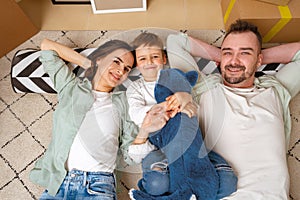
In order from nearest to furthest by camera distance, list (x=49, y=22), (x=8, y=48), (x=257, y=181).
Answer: (x=257, y=181) → (x=8, y=48) → (x=49, y=22)

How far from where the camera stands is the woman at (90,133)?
121 centimetres

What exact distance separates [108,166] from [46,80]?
0.46 meters

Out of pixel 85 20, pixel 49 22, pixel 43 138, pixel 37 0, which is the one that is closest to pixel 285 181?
pixel 43 138

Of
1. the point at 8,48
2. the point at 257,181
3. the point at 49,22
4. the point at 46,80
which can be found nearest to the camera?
the point at 257,181

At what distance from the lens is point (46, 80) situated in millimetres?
1454

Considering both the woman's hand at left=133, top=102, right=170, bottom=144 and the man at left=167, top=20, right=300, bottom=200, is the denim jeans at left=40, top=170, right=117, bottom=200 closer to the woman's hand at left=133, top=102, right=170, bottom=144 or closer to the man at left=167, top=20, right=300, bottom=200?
the woman's hand at left=133, top=102, right=170, bottom=144

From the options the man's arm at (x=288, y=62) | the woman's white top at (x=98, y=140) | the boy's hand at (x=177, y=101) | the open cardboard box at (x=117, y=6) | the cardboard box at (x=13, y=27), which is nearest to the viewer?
the boy's hand at (x=177, y=101)

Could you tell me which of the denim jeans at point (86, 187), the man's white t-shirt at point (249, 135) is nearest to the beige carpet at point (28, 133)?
the denim jeans at point (86, 187)

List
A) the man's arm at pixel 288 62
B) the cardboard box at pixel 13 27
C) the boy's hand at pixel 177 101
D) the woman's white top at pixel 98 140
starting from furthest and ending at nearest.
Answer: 1. the cardboard box at pixel 13 27
2. the man's arm at pixel 288 62
3. the woman's white top at pixel 98 140
4. the boy's hand at pixel 177 101

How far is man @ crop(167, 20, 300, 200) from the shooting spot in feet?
3.84

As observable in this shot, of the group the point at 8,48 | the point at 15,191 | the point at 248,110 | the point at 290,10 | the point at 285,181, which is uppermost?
the point at 290,10

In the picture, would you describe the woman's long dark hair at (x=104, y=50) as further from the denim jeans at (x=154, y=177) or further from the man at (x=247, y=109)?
the denim jeans at (x=154, y=177)

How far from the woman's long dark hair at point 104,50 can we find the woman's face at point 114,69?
0.07 ft

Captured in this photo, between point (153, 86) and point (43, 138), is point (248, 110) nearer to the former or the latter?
point (153, 86)
